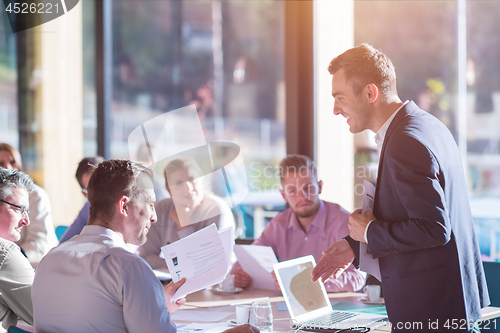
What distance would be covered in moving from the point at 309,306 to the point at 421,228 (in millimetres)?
724

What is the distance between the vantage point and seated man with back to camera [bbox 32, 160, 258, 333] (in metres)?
1.28

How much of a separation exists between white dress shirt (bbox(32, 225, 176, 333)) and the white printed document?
0.50 m

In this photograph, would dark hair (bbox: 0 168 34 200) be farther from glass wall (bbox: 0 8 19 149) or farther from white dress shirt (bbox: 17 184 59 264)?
glass wall (bbox: 0 8 19 149)

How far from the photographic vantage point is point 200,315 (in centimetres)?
203

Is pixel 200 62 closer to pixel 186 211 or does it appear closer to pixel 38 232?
pixel 38 232

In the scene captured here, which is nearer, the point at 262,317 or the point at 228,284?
the point at 262,317

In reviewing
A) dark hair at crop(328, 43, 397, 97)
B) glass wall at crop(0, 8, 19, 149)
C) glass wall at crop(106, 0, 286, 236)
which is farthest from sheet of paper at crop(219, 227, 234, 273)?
glass wall at crop(106, 0, 286, 236)

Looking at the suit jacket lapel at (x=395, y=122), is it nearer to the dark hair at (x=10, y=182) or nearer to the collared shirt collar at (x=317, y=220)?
the collared shirt collar at (x=317, y=220)

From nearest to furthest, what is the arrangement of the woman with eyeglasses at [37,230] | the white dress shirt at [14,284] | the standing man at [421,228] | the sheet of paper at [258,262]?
1. the standing man at [421,228]
2. the white dress shirt at [14,284]
3. the sheet of paper at [258,262]
4. the woman with eyeglasses at [37,230]

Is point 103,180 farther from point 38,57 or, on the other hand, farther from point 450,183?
point 38,57

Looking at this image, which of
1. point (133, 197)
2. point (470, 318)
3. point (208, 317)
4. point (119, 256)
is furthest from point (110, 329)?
point (470, 318)

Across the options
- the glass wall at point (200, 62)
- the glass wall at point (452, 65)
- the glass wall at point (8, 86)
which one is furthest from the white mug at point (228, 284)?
the glass wall at point (200, 62)

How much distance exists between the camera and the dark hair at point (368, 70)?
1611 millimetres

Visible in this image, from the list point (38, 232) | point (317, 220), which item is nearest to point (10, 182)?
point (38, 232)
